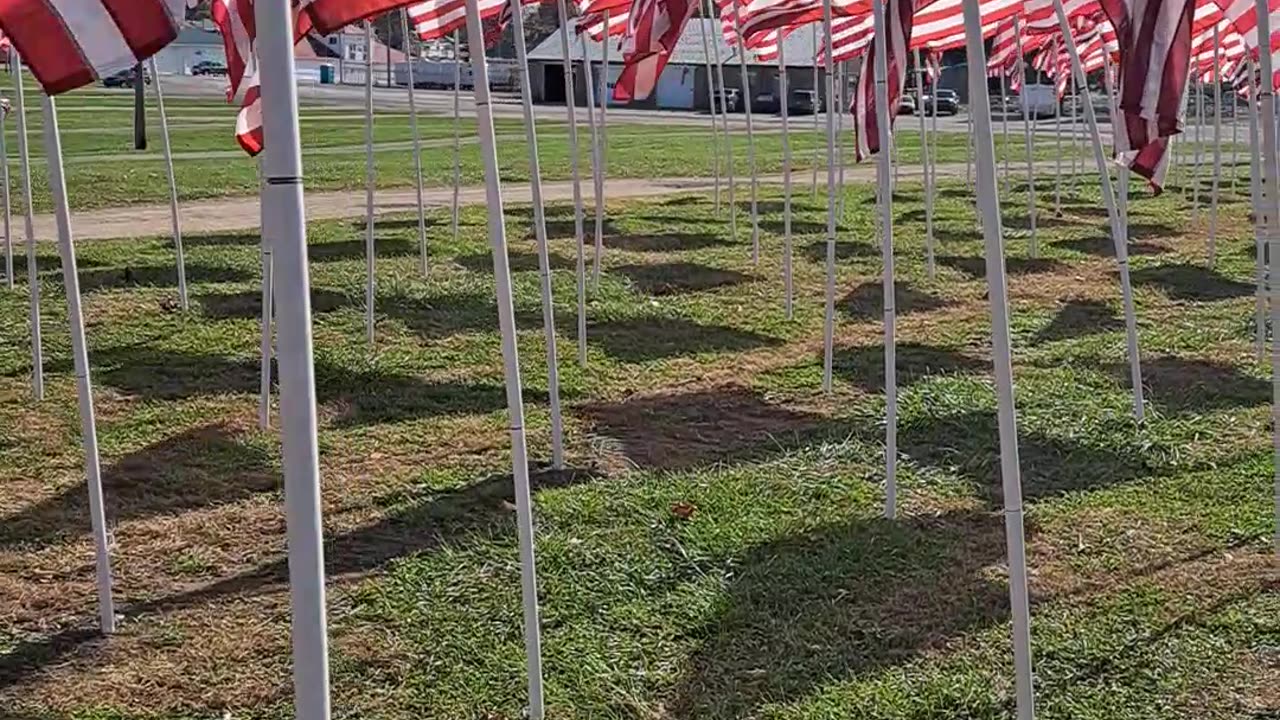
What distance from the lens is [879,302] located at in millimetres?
12391

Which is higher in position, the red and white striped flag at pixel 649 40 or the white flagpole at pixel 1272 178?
the red and white striped flag at pixel 649 40

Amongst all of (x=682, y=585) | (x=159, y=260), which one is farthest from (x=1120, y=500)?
(x=159, y=260)

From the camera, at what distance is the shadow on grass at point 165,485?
20.9ft

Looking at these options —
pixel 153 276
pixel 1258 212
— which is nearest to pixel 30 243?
pixel 153 276

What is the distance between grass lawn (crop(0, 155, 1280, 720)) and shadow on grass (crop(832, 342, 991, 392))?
3cm

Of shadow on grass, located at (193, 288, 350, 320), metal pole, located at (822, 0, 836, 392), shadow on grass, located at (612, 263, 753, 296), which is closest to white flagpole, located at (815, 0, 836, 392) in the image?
metal pole, located at (822, 0, 836, 392)

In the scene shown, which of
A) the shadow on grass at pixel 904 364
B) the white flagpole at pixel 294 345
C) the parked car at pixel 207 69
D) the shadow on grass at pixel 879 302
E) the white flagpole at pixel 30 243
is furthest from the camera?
the parked car at pixel 207 69

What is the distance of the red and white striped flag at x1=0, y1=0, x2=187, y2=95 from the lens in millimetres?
3779

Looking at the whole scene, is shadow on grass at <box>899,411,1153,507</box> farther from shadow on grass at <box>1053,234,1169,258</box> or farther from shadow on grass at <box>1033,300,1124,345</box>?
shadow on grass at <box>1053,234,1169,258</box>

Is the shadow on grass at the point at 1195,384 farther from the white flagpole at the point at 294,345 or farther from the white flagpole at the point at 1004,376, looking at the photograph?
the white flagpole at the point at 294,345

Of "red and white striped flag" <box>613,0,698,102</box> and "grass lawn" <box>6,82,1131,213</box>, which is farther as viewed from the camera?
"grass lawn" <box>6,82,1131,213</box>

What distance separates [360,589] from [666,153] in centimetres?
2652

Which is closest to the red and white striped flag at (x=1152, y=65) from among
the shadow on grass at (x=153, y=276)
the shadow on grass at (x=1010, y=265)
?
the shadow on grass at (x=1010, y=265)

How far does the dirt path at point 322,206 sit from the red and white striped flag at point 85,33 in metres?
12.1
